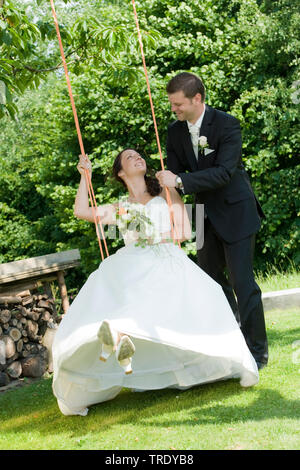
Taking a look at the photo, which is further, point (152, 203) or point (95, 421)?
point (152, 203)

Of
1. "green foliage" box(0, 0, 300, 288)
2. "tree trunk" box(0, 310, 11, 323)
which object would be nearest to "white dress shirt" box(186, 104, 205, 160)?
"tree trunk" box(0, 310, 11, 323)

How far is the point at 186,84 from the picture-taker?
11.0ft

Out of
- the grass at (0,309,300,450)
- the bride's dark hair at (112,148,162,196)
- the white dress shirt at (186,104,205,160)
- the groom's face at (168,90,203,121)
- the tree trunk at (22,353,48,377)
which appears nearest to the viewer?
the grass at (0,309,300,450)

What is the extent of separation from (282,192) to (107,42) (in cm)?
385

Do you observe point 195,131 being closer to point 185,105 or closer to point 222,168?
point 185,105

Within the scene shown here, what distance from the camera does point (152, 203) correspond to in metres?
3.57

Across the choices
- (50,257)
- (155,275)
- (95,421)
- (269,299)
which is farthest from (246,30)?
(95,421)

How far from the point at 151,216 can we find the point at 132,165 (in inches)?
14.3

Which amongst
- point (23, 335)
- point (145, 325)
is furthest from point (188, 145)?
point (23, 335)

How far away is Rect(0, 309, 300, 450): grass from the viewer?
2.57m

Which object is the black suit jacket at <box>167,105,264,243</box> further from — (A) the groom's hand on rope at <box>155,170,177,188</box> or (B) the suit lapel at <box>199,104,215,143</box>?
(A) the groom's hand on rope at <box>155,170,177,188</box>

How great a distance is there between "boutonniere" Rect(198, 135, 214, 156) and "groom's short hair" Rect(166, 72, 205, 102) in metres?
0.24

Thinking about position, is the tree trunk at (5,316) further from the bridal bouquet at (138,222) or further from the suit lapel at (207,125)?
the suit lapel at (207,125)
